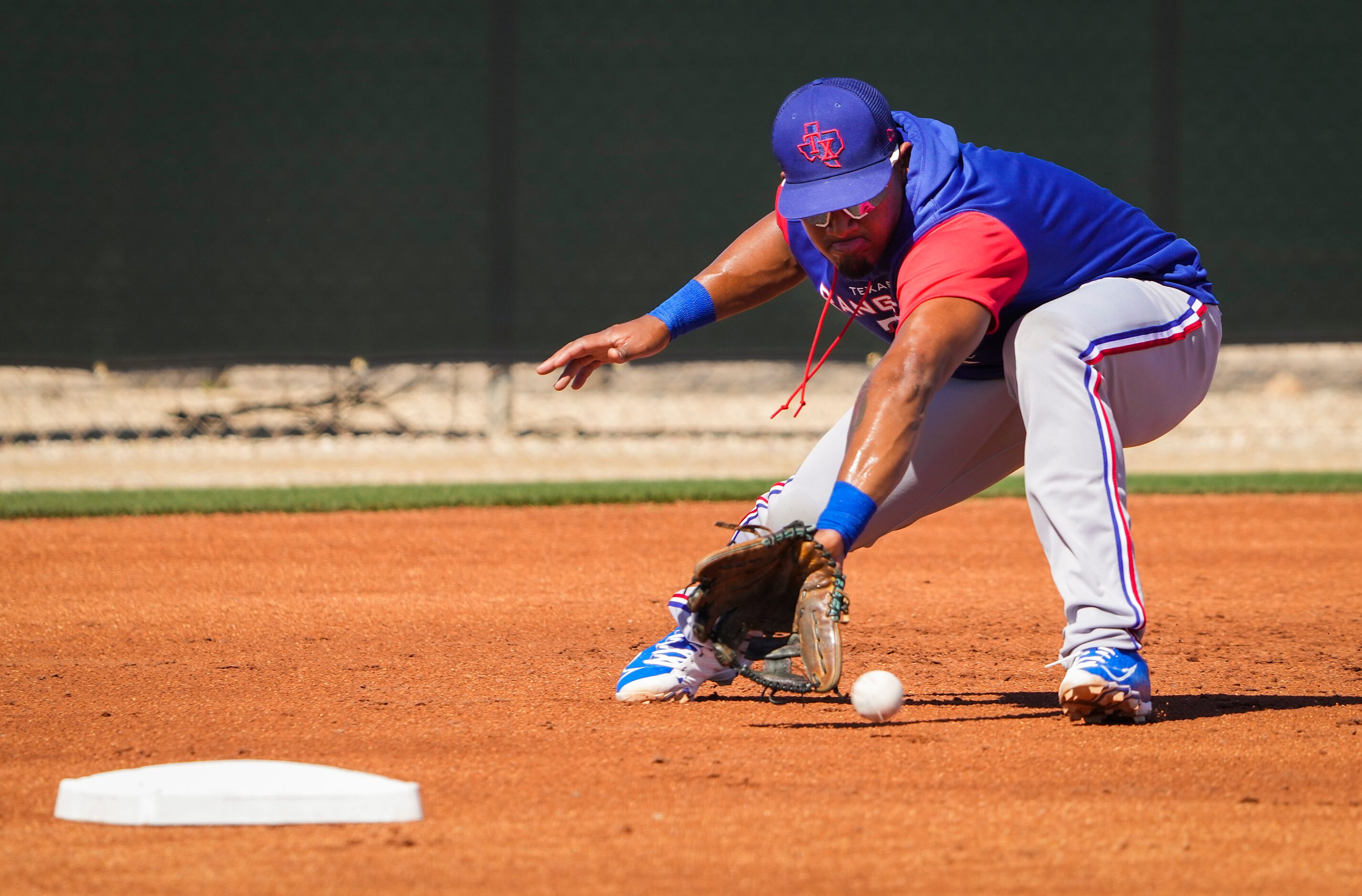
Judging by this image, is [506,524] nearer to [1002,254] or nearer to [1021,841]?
[1002,254]

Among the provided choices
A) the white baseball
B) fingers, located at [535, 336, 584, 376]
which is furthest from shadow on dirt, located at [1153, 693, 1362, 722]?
fingers, located at [535, 336, 584, 376]

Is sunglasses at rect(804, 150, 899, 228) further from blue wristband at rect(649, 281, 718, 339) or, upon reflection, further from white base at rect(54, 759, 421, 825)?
white base at rect(54, 759, 421, 825)

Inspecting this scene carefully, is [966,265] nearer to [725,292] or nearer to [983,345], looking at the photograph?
[983,345]

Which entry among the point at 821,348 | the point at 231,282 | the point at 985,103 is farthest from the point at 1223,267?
the point at 231,282

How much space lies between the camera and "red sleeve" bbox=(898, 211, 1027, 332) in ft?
8.90

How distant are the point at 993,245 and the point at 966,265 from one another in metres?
0.09

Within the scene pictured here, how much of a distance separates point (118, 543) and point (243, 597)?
1369 mm

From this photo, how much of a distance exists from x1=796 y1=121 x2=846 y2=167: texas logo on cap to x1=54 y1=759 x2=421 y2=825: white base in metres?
1.38

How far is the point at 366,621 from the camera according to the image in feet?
13.9

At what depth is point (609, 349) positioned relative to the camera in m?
3.29

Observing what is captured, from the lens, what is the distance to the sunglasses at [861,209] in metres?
2.82

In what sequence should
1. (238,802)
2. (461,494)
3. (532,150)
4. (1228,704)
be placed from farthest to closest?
(532,150) → (461,494) → (1228,704) → (238,802)

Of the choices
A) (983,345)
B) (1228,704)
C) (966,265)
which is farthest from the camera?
(1228,704)

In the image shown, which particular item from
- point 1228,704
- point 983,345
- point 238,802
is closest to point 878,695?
point 983,345
